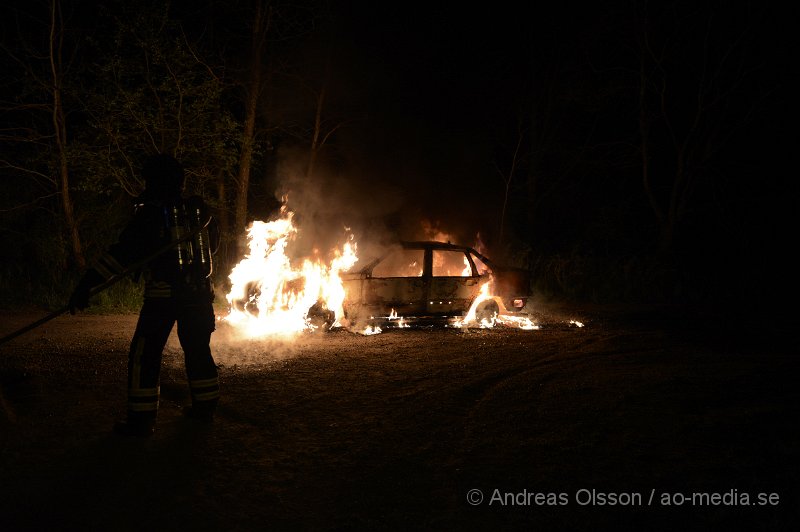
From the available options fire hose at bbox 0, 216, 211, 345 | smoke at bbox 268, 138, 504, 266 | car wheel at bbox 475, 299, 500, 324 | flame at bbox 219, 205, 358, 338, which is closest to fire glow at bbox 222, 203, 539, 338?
flame at bbox 219, 205, 358, 338

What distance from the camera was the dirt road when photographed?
329cm

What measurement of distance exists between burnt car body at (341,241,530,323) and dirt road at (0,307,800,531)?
79.5 inches

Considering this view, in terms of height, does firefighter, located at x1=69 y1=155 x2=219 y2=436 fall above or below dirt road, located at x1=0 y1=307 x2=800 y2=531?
above

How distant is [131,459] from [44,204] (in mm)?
14882

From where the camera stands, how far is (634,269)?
16.1m

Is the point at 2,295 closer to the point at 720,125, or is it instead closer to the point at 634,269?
the point at 634,269

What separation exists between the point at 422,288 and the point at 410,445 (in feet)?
17.7

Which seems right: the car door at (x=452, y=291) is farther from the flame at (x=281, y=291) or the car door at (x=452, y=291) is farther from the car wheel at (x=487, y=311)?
the flame at (x=281, y=291)

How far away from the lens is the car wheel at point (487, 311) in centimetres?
1009

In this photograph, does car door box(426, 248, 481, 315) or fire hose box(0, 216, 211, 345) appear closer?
fire hose box(0, 216, 211, 345)

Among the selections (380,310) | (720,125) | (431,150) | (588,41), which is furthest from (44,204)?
(720,125)

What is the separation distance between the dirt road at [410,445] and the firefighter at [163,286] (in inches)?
12.6

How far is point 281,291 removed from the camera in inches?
353

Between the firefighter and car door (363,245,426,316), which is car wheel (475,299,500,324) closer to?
car door (363,245,426,316)
